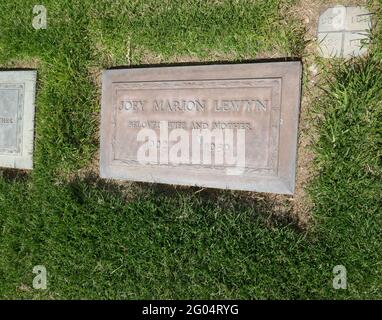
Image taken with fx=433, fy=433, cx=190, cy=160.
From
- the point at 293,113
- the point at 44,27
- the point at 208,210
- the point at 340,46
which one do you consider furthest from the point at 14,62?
the point at 340,46

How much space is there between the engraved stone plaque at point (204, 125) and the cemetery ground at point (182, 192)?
0.41 feet

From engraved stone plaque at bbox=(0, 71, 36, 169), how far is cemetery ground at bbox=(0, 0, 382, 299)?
0.09m

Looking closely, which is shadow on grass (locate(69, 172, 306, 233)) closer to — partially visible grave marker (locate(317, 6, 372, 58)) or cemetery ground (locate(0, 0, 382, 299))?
cemetery ground (locate(0, 0, 382, 299))

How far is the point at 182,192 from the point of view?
3070mm

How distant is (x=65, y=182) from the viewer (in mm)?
3355

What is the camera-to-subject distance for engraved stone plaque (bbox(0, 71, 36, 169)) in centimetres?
346

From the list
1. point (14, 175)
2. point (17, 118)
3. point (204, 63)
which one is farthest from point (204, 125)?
point (14, 175)

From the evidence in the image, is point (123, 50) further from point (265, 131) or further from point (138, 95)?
point (265, 131)

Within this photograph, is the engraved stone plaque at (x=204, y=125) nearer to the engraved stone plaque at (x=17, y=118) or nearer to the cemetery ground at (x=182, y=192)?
Answer: the cemetery ground at (x=182, y=192)

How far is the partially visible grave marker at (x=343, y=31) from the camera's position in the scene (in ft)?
8.72

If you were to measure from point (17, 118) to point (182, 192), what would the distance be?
1.51 metres

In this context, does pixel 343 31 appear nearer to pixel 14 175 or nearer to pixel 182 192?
pixel 182 192

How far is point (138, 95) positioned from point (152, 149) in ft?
1.32

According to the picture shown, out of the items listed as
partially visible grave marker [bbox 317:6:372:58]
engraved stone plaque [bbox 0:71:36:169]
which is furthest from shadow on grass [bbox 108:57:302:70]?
engraved stone plaque [bbox 0:71:36:169]
